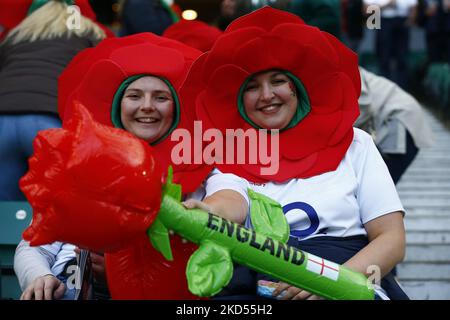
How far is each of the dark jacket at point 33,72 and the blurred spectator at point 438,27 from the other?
543cm

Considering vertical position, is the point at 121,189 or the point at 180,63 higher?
the point at 180,63

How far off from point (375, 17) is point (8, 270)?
169 cm

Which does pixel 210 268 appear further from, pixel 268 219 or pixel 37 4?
pixel 37 4

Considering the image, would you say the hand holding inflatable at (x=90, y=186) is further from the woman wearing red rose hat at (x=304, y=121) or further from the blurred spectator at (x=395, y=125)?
the blurred spectator at (x=395, y=125)

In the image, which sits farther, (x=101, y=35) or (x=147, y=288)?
(x=101, y=35)

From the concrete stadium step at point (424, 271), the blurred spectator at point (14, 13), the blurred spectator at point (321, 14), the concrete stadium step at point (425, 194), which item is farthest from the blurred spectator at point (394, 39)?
the blurred spectator at point (14, 13)

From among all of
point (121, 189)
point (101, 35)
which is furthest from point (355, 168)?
point (101, 35)

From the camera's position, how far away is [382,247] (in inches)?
89.6

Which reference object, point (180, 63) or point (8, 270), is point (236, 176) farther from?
point (8, 270)

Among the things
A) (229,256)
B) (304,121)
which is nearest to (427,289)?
(304,121)

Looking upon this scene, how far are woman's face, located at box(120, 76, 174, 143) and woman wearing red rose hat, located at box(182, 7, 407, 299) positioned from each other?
85 mm

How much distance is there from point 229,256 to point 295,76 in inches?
36.5
